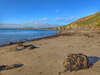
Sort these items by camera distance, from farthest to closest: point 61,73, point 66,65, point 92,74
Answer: point 66,65 < point 61,73 < point 92,74

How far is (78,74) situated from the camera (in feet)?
11.2

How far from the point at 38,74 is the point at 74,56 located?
6.51 feet

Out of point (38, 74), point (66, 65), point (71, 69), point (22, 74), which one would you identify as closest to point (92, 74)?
point (71, 69)

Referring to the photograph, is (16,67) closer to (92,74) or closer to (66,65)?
(66,65)

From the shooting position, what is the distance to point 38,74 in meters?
3.62

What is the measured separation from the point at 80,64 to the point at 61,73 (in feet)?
3.39

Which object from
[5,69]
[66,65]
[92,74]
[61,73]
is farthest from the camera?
[5,69]

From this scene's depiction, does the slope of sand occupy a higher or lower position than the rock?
lower

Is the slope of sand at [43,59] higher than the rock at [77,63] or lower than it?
lower

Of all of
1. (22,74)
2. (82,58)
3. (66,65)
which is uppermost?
(82,58)

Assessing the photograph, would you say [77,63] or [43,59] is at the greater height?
[77,63]

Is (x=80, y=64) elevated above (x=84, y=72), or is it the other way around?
(x=80, y=64)

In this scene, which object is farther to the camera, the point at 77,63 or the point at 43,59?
the point at 43,59

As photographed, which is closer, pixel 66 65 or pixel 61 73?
pixel 61 73
